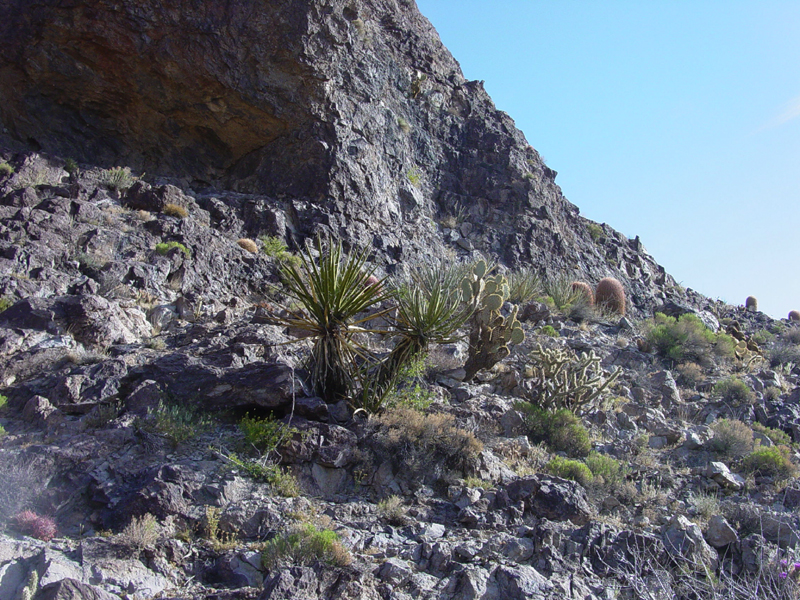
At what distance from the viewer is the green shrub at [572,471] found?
21.5ft

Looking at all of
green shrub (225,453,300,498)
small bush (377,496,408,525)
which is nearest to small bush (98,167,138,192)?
green shrub (225,453,300,498)

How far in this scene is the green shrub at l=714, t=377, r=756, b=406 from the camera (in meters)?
9.88

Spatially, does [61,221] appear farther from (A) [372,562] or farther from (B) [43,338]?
(A) [372,562]

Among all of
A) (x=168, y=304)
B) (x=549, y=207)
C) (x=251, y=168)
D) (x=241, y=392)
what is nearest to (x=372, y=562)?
(x=241, y=392)

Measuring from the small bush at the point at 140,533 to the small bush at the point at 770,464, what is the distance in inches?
277

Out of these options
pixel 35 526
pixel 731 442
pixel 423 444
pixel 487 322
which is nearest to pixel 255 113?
pixel 487 322

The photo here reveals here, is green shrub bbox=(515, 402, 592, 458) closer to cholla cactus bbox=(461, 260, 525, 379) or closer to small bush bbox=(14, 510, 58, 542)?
cholla cactus bbox=(461, 260, 525, 379)

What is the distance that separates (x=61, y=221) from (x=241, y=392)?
250 inches

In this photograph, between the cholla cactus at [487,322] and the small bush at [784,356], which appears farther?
the small bush at [784,356]

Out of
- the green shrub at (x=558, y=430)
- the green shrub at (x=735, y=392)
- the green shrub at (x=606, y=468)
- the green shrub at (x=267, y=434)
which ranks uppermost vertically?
the green shrub at (x=735, y=392)

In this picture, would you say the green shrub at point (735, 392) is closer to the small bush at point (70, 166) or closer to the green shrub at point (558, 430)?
the green shrub at point (558, 430)

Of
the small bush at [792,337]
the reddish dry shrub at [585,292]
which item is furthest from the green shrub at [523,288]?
the small bush at [792,337]

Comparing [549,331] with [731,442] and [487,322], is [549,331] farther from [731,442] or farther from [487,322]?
[731,442]

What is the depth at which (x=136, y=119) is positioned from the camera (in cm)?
1614
